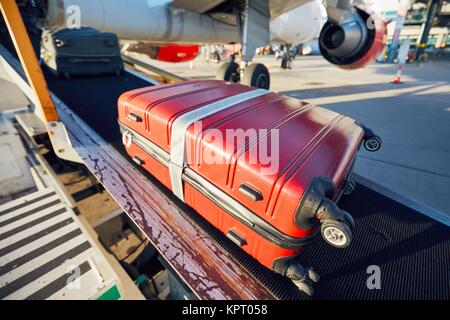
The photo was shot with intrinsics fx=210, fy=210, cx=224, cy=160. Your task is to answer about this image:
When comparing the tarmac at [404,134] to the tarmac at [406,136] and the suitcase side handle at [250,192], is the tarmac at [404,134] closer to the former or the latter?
the tarmac at [406,136]

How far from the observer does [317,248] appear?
44.8 inches

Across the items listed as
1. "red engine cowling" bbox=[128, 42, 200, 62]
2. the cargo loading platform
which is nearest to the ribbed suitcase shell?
the cargo loading platform

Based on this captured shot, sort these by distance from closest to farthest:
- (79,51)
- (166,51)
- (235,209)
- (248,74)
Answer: (235,209)
(79,51)
(248,74)
(166,51)

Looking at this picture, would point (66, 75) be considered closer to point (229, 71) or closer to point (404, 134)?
point (229, 71)

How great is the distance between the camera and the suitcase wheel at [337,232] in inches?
28.7

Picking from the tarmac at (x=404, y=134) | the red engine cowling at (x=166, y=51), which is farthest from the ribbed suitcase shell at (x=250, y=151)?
the red engine cowling at (x=166, y=51)

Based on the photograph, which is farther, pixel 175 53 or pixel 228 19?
pixel 175 53

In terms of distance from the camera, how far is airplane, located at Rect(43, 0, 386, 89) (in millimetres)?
2954

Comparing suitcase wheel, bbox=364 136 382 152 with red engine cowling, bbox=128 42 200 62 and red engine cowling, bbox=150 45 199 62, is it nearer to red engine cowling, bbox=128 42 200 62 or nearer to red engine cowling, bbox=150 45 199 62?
red engine cowling, bbox=128 42 200 62

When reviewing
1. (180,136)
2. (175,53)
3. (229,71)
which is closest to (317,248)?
(180,136)

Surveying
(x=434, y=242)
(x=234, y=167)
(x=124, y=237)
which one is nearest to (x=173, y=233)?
(x=234, y=167)

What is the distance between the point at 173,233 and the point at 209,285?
0.34 metres

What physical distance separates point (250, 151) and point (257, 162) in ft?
0.22

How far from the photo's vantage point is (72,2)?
272cm
